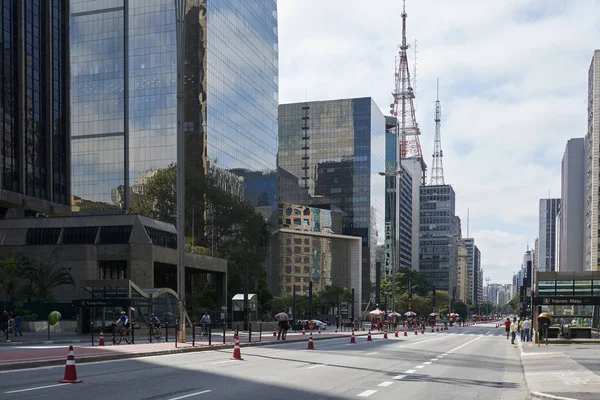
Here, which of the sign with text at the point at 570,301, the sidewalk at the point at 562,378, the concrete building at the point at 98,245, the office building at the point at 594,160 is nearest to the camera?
the sidewalk at the point at 562,378

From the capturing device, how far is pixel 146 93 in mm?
118812

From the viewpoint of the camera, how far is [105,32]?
123 meters

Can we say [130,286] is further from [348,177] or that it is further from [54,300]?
[348,177]

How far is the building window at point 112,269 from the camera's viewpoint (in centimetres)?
6825

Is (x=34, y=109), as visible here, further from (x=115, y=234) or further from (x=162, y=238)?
(x=162, y=238)

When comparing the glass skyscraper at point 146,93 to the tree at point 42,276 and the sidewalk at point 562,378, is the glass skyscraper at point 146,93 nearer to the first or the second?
the tree at point 42,276

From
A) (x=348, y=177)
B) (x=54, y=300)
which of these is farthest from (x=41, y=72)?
(x=348, y=177)

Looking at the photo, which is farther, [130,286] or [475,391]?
[130,286]

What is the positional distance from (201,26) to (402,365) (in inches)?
3844

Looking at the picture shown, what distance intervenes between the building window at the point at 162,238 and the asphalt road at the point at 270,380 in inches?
1779

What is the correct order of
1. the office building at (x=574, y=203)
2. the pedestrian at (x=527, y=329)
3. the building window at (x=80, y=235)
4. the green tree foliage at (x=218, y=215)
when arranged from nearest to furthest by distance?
the pedestrian at (x=527, y=329) < the building window at (x=80, y=235) < the green tree foliage at (x=218, y=215) < the office building at (x=574, y=203)

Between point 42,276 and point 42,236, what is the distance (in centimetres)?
791

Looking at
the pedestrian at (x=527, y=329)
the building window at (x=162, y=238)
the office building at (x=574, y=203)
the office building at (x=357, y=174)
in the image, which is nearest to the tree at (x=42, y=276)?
the building window at (x=162, y=238)

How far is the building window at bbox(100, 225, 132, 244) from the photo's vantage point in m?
68.4
